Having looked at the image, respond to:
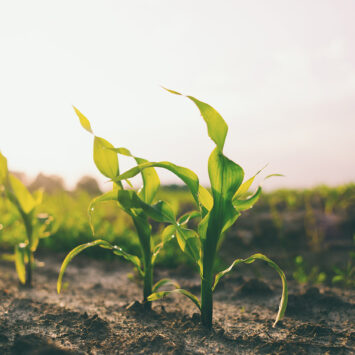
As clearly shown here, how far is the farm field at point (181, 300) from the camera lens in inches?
63.4

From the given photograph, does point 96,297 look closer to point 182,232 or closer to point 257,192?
point 182,232

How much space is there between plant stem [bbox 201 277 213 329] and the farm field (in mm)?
39

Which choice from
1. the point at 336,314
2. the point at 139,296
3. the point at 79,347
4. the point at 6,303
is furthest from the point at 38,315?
the point at 336,314

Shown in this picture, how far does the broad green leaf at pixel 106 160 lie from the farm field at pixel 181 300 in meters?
0.80

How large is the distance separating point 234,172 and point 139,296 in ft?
4.92

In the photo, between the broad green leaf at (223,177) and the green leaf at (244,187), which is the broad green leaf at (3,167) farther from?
the green leaf at (244,187)

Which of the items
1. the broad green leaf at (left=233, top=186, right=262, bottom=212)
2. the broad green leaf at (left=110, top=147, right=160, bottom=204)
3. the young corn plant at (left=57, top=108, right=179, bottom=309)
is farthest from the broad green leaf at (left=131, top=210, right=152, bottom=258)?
the broad green leaf at (left=233, top=186, right=262, bottom=212)

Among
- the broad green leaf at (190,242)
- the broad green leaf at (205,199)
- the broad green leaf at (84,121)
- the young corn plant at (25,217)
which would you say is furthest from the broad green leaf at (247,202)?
the young corn plant at (25,217)

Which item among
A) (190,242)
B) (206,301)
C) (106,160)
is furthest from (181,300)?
(106,160)

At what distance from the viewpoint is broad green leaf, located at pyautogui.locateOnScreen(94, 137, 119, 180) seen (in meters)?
1.72

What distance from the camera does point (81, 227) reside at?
4.25 m

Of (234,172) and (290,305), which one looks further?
(290,305)

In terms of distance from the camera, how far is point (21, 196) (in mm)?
2479

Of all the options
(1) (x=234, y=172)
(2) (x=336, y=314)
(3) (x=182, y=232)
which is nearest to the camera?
(1) (x=234, y=172)
